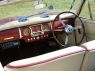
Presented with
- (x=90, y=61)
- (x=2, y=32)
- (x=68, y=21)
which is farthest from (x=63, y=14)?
(x=90, y=61)

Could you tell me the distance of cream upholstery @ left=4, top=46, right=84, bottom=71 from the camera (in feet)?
8.58

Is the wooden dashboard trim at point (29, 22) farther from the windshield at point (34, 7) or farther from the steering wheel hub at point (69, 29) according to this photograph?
the steering wheel hub at point (69, 29)

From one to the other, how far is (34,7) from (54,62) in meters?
2.14

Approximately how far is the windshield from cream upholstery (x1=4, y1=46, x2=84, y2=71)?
191 cm

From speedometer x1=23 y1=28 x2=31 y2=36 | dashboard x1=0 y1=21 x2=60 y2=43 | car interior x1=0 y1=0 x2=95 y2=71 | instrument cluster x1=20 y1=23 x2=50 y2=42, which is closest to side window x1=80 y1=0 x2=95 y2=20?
car interior x1=0 y1=0 x2=95 y2=71

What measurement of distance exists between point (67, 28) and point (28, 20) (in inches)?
23.1

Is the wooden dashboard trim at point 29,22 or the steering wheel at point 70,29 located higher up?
the wooden dashboard trim at point 29,22

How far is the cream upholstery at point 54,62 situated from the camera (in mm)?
2615

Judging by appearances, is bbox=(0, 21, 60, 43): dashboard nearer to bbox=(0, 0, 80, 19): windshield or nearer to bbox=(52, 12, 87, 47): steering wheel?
bbox=(52, 12, 87, 47): steering wheel

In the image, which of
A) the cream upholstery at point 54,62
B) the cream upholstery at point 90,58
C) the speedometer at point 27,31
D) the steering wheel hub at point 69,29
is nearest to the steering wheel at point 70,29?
the steering wheel hub at point 69,29

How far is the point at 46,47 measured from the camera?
5.16 meters

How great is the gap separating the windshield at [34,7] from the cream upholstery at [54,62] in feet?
6.26

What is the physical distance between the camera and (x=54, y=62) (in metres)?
2.74

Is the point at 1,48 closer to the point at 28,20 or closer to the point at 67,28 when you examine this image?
the point at 28,20
